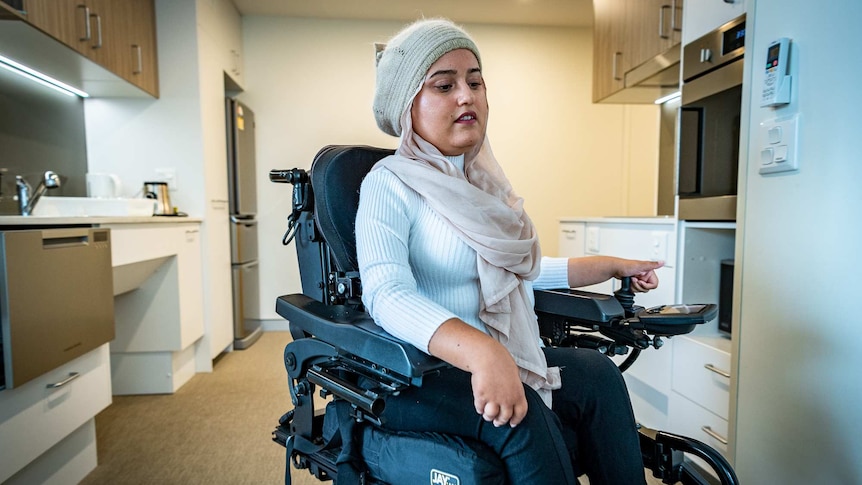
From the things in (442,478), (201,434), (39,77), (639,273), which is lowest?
(201,434)

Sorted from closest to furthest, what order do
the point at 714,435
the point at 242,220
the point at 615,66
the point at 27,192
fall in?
the point at 714,435 → the point at 27,192 → the point at 615,66 → the point at 242,220

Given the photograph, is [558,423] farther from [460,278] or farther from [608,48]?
[608,48]

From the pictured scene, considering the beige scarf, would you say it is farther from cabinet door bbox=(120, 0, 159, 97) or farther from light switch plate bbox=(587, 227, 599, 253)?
cabinet door bbox=(120, 0, 159, 97)

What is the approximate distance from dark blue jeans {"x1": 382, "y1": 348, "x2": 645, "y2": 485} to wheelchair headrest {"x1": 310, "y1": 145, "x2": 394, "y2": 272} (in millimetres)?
313

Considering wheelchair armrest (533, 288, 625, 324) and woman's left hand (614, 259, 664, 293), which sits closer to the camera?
wheelchair armrest (533, 288, 625, 324)

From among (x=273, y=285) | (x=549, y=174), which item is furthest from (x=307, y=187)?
(x=549, y=174)

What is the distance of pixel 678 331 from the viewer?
98 centimetres

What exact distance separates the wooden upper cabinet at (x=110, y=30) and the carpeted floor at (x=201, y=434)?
1658 millimetres

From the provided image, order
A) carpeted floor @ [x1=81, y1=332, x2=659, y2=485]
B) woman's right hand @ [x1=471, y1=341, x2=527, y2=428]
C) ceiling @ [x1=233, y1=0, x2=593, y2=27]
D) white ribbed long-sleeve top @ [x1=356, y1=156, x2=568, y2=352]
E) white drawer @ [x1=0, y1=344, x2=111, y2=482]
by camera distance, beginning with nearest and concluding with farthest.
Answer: woman's right hand @ [x1=471, y1=341, x2=527, y2=428] < white ribbed long-sleeve top @ [x1=356, y1=156, x2=568, y2=352] < white drawer @ [x1=0, y1=344, x2=111, y2=482] < carpeted floor @ [x1=81, y1=332, x2=659, y2=485] < ceiling @ [x1=233, y1=0, x2=593, y2=27]

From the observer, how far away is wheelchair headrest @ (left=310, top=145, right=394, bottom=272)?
969 mm

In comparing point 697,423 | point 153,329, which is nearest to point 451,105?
point 697,423

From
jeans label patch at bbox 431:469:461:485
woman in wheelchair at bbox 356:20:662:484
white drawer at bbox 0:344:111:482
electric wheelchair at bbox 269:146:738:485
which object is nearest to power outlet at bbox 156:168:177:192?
white drawer at bbox 0:344:111:482

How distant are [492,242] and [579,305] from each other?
0.98 ft

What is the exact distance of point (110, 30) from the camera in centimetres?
231
